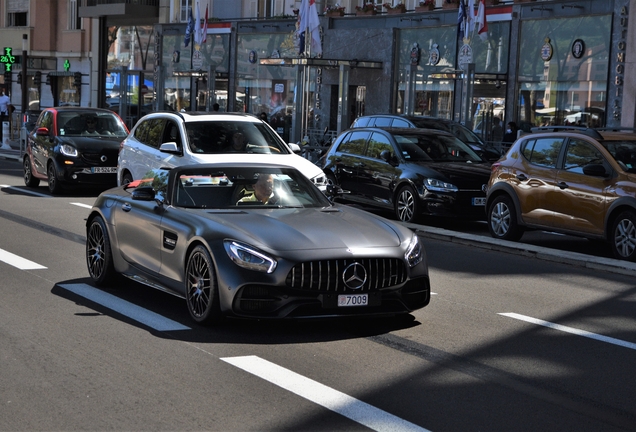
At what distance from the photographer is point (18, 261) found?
1160 centimetres

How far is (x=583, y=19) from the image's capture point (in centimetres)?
2948

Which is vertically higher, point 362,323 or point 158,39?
point 158,39

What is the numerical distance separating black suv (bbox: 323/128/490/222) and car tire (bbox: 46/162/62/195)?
5458 millimetres

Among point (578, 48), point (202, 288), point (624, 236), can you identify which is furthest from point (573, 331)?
point (578, 48)

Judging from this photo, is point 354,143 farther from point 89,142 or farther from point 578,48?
point 578,48

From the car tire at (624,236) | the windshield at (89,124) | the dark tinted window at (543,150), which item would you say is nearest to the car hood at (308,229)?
the car tire at (624,236)

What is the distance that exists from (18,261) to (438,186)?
7.54 meters

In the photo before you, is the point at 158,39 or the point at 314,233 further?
the point at 158,39

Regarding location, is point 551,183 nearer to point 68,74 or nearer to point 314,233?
point 314,233

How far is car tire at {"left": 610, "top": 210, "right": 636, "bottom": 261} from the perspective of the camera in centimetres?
1298

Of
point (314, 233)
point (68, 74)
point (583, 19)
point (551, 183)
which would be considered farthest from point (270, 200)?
point (68, 74)

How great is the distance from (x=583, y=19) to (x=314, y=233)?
23.3 m

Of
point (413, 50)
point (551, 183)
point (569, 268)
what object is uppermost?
point (413, 50)

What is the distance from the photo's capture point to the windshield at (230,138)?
1595 cm
